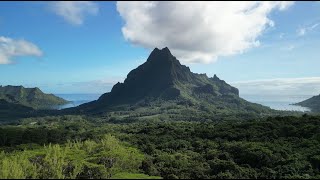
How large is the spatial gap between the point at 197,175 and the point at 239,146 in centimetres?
2490

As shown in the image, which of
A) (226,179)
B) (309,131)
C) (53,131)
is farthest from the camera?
(53,131)

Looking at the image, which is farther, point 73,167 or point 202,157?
point 202,157

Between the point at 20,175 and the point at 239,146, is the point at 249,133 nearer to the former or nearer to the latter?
the point at 239,146

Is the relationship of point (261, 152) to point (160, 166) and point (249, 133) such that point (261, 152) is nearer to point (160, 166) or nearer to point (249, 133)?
point (160, 166)

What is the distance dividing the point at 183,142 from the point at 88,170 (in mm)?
44137

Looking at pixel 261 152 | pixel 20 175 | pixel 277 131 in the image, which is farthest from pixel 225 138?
pixel 20 175

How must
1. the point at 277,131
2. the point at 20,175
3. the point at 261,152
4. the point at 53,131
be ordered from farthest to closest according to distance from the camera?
the point at 53,131, the point at 277,131, the point at 261,152, the point at 20,175

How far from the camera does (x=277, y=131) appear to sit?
9081 centimetres

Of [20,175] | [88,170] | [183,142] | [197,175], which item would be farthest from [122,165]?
[183,142]

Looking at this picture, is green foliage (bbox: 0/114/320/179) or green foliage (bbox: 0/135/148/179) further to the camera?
green foliage (bbox: 0/114/320/179)

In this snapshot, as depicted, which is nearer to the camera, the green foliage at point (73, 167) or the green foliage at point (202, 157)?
the green foliage at point (73, 167)

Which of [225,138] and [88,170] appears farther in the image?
[225,138]

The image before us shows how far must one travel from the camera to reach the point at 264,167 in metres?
61.0

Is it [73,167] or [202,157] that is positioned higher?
[73,167]
